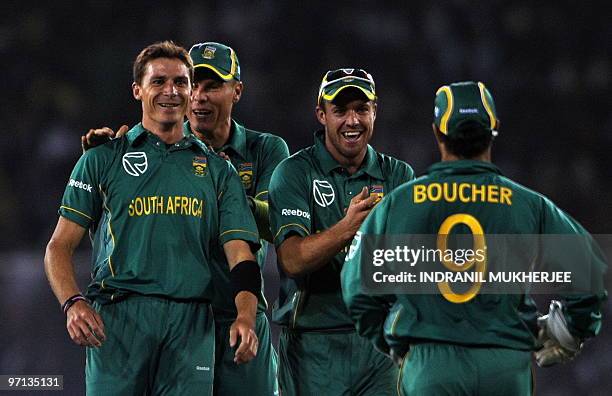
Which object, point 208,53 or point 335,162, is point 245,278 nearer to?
point 335,162

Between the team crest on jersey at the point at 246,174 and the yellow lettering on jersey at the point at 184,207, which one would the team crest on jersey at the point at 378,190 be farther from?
the yellow lettering on jersey at the point at 184,207

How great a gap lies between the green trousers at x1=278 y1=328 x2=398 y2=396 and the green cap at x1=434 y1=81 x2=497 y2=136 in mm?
973

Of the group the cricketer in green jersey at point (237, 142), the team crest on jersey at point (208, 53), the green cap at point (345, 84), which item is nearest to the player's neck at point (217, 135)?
the cricketer in green jersey at point (237, 142)

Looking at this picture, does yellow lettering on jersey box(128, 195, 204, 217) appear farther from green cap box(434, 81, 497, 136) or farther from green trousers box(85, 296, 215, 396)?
green cap box(434, 81, 497, 136)

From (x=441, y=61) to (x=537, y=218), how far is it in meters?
4.19

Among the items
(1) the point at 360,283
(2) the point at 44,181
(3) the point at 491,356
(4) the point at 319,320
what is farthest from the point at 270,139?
(2) the point at 44,181

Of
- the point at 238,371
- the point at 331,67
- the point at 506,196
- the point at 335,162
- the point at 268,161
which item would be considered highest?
the point at 331,67

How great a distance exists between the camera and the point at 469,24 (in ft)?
22.3

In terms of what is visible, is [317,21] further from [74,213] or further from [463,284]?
[463,284]

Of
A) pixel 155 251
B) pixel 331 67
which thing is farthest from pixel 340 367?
pixel 331 67

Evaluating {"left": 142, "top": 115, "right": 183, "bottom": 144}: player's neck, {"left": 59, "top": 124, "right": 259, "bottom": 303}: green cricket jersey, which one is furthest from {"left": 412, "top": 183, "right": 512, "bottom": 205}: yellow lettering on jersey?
{"left": 142, "top": 115, "right": 183, "bottom": 144}: player's neck

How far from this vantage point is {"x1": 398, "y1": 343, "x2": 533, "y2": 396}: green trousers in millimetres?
2553

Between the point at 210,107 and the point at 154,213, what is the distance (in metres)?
0.84

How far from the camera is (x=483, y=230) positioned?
8.59ft
